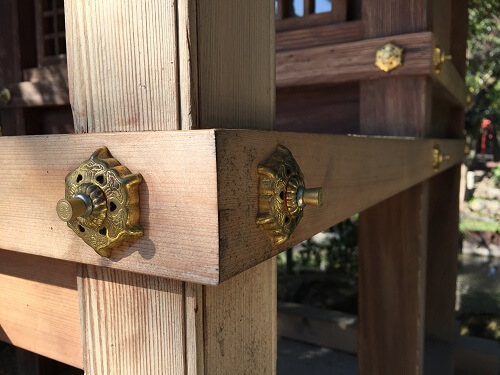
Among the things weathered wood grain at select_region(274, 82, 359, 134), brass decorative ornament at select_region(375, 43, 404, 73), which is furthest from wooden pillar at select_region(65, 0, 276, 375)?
weathered wood grain at select_region(274, 82, 359, 134)

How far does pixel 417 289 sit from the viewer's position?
160cm

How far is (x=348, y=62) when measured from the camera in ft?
5.03

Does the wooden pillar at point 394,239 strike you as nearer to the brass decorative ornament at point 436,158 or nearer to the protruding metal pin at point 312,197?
the brass decorative ornament at point 436,158

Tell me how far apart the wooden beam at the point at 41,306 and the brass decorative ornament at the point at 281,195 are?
302 mm

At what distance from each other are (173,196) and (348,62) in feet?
4.20

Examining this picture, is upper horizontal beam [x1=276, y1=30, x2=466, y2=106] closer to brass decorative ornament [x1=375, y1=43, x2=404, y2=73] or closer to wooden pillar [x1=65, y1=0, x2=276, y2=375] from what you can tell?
brass decorative ornament [x1=375, y1=43, x2=404, y2=73]

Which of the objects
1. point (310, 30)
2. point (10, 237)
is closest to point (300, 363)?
point (310, 30)

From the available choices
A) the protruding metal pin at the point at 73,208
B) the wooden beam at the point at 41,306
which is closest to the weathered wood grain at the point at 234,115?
the protruding metal pin at the point at 73,208

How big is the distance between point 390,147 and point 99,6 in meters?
0.72

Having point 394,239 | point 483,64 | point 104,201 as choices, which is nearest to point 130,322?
point 104,201

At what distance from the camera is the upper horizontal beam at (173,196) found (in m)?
0.38

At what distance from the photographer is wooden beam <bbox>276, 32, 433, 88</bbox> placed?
55.1 inches

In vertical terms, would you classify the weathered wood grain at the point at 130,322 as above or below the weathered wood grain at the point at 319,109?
below

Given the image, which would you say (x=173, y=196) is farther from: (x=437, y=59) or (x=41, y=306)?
(x=437, y=59)
